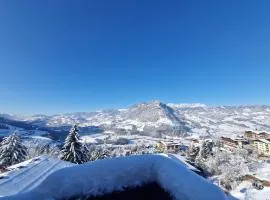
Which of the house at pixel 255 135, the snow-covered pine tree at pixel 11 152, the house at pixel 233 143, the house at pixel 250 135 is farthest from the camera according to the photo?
the house at pixel 250 135

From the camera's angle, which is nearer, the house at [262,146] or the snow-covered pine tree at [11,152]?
the snow-covered pine tree at [11,152]

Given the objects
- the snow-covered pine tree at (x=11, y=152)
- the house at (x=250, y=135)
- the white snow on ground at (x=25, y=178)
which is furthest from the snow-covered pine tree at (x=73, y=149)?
the house at (x=250, y=135)

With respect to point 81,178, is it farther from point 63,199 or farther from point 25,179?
point 25,179

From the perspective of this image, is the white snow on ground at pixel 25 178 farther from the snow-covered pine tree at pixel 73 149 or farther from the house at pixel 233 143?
the house at pixel 233 143

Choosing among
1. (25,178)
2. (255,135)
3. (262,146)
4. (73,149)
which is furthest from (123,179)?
(255,135)

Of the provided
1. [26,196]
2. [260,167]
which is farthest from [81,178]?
[260,167]

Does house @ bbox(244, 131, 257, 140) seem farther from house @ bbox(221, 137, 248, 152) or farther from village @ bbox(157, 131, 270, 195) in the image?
house @ bbox(221, 137, 248, 152)

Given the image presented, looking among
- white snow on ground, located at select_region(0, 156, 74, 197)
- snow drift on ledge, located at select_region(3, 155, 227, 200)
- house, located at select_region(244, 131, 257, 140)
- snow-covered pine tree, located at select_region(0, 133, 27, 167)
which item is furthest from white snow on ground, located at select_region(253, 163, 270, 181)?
house, located at select_region(244, 131, 257, 140)
